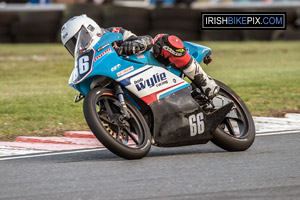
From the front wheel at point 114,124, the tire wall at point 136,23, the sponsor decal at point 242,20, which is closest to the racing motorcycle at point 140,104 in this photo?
the front wheel at point 114,124

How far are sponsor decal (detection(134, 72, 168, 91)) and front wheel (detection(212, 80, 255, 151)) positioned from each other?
74 centimetres

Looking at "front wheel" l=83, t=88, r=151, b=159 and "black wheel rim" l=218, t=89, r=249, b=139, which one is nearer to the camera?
"front wheel" l=83, t=88, r=151, b=159

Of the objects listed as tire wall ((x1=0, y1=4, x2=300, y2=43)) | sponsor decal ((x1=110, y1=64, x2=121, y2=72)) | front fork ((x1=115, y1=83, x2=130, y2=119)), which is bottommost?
tire wall ((x1=0, y1=4, x2=300, y2=43))

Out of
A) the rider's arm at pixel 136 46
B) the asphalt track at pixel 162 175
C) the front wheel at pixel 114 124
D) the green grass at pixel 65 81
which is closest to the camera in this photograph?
the asphalt track at pixel 162 175

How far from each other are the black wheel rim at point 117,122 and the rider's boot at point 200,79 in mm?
749

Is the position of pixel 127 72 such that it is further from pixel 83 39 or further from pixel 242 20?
pixel 242 20

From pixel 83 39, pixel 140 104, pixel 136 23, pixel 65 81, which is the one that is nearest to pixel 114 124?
pixel 140 104

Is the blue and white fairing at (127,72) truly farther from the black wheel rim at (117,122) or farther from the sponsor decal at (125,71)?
the black wheel rim at (117,122)

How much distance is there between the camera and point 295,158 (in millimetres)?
6223

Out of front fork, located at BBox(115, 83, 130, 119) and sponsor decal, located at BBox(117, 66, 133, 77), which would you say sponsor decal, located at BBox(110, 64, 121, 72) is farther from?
front fork, located at BBox(115, 83, 130, 119)

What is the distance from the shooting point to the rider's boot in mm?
6566

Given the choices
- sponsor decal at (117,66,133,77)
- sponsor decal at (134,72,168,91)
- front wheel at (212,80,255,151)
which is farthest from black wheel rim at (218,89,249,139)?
sponsor decal at (117,66,133,77)

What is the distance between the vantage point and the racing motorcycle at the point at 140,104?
241 inches

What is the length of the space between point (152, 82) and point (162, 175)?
44.3 inches
